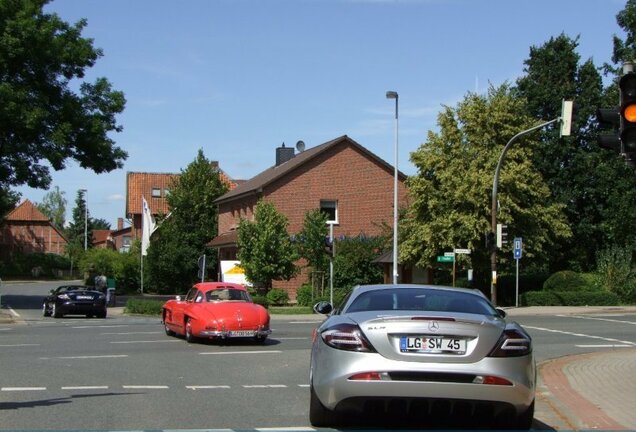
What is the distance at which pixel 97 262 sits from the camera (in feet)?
220

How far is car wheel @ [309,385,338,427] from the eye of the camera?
7.86 m

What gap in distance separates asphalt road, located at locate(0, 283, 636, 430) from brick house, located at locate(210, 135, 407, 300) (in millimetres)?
27667

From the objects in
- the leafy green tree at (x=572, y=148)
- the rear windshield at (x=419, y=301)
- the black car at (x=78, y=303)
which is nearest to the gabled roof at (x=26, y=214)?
the leafy green tree at (x=572, y=148)

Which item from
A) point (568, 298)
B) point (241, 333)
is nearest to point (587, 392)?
point (241, 333)

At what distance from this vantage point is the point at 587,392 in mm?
10414

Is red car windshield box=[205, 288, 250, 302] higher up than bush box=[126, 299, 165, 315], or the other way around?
red car windshield box=[205, 288, 250, 302]

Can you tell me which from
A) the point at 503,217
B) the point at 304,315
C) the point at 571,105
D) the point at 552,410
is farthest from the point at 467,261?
the point at 552,410

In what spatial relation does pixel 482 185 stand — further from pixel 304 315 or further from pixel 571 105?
pixel 571 105

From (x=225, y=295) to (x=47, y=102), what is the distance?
2389cm

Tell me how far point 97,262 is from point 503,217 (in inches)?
1465

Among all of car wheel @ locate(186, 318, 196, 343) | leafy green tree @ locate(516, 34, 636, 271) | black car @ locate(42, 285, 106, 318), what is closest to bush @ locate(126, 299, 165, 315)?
black car @ locate(42, 285, 106, 318)

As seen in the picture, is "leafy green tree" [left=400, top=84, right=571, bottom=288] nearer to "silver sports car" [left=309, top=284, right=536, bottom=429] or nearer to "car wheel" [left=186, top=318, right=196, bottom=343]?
"car wheel" [left=186, top=318, right=196, bottom=343]

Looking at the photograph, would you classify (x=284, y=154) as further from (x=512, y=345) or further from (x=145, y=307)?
(x=512, y=345)

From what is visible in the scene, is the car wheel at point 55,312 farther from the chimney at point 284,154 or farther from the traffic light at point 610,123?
the chimney at point 284,154
